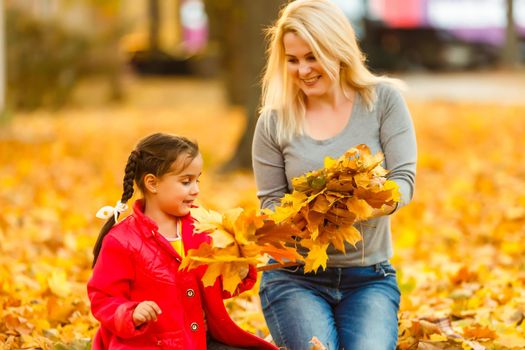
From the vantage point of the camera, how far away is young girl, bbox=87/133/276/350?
2.91m

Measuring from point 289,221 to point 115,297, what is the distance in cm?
61

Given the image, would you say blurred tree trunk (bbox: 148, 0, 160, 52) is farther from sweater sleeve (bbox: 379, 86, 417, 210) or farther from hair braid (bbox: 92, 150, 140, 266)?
hair braid (bbox: 92, 150, 140, 266)

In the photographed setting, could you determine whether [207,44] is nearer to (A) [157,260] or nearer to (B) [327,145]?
(B) [327,145]

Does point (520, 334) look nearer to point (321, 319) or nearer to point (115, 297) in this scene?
point (321, 319)

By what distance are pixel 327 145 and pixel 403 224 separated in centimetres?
331

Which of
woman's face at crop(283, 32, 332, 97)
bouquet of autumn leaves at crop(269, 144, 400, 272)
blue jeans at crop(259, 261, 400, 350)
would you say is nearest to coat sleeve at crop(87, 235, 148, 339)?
bouquet of autumn leaves at crop(269, 144, 400, 272)

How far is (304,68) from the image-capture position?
136 inches

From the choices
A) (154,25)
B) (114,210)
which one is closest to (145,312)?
(114,210)

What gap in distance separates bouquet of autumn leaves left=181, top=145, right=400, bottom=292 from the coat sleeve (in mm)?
Answer: 210

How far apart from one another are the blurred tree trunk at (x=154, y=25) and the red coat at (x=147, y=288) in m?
26.9

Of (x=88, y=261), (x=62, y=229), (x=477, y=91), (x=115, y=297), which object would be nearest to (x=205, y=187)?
(x=62, y=229)

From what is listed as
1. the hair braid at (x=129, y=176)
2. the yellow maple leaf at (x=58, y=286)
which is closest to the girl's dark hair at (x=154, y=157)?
the hair braid at (x=129, y=176)

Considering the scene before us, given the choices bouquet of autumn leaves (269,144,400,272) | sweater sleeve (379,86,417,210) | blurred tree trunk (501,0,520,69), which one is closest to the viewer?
bouquet of autumn leaves (269,144,400,272)

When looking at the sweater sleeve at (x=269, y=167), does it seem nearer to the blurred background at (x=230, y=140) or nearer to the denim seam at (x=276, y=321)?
the denim seam at (x=276, y=321)
